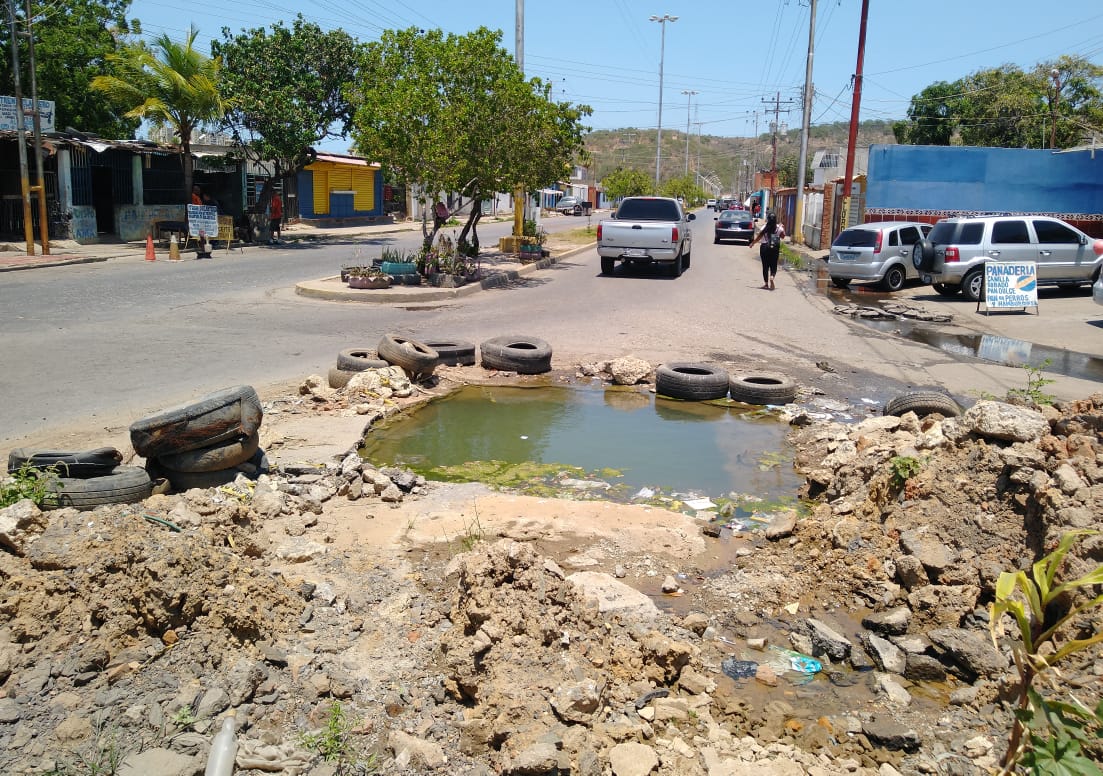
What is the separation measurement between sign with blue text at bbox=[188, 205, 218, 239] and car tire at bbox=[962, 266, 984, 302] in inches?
880

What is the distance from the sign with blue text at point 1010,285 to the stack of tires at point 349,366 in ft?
45.1

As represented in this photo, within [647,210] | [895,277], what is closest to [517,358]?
[647,210]

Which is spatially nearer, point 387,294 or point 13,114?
point 387,294

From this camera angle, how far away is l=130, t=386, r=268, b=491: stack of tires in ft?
21.5

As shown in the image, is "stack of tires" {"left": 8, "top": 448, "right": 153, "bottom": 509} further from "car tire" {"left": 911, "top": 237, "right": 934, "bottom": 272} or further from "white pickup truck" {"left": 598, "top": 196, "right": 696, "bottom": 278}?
"car tire" {"left": 911, "top": 237, "right": 934, "bottom": 272}

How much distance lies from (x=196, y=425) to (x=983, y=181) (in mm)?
32684

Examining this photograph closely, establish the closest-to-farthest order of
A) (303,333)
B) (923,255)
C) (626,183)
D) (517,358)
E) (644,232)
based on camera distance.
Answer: (517,358)
(303,333)
(923,255)
(644,232)
(626,183)

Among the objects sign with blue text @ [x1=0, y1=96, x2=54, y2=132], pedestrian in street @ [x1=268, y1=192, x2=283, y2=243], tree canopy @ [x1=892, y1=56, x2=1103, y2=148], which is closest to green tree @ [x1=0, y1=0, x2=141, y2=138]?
sign with blue text @ [x1=0, y1=96, x2=54, y2=132]

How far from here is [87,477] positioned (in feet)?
20.3

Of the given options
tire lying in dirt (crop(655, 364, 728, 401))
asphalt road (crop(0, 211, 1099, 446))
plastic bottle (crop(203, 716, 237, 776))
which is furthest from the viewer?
tire lying in dirt (crop(655, 364, 728, 401))

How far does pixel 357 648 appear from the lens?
4.67 meters

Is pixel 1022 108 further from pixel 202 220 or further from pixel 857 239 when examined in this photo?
pixel 202 220

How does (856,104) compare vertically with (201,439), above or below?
above

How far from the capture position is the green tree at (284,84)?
30.8 meters
